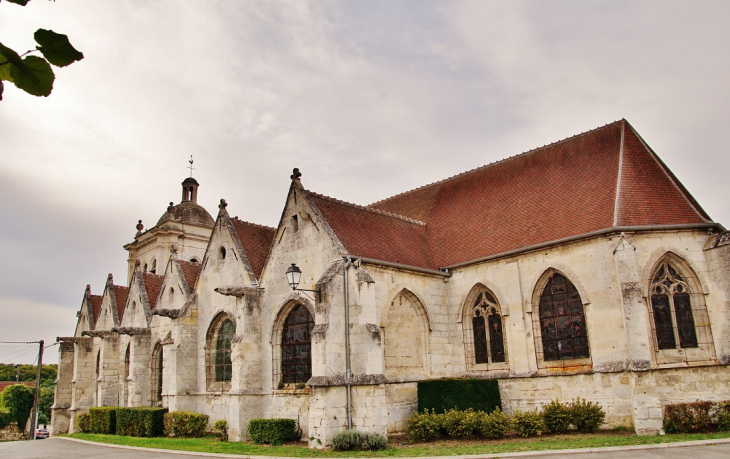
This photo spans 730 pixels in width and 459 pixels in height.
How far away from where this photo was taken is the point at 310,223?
60.6ft

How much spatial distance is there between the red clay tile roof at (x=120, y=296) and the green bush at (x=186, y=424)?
38.7ft

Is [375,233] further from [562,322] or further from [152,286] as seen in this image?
[152,286]

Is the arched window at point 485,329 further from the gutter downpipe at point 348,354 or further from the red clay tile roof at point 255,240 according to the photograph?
the red clay tile roof at point 255,240

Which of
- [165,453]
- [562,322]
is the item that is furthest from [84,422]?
[562,322]

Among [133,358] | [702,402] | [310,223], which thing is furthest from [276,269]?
[702,402]

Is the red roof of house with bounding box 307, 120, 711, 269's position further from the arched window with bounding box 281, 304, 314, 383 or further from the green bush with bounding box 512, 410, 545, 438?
the green bush with bounding box 512, 410, 545, 438

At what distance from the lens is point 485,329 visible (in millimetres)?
18547

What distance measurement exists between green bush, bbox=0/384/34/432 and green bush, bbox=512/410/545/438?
51475 millimetres

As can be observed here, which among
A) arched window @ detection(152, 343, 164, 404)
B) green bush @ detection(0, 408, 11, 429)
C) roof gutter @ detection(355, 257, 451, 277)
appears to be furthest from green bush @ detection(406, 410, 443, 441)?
green bush @ detection(0, 408, 11, 429)

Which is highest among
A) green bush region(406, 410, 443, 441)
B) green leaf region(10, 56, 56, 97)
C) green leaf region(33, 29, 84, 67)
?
green leaf region(33, 29, 84, 67)

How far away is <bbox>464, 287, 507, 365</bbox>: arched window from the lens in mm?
18141

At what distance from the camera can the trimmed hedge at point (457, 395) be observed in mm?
16391

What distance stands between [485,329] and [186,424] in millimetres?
11189

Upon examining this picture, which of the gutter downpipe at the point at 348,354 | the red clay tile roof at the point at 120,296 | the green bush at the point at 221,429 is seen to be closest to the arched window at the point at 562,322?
the gutter downpipe at the point at 348,354
